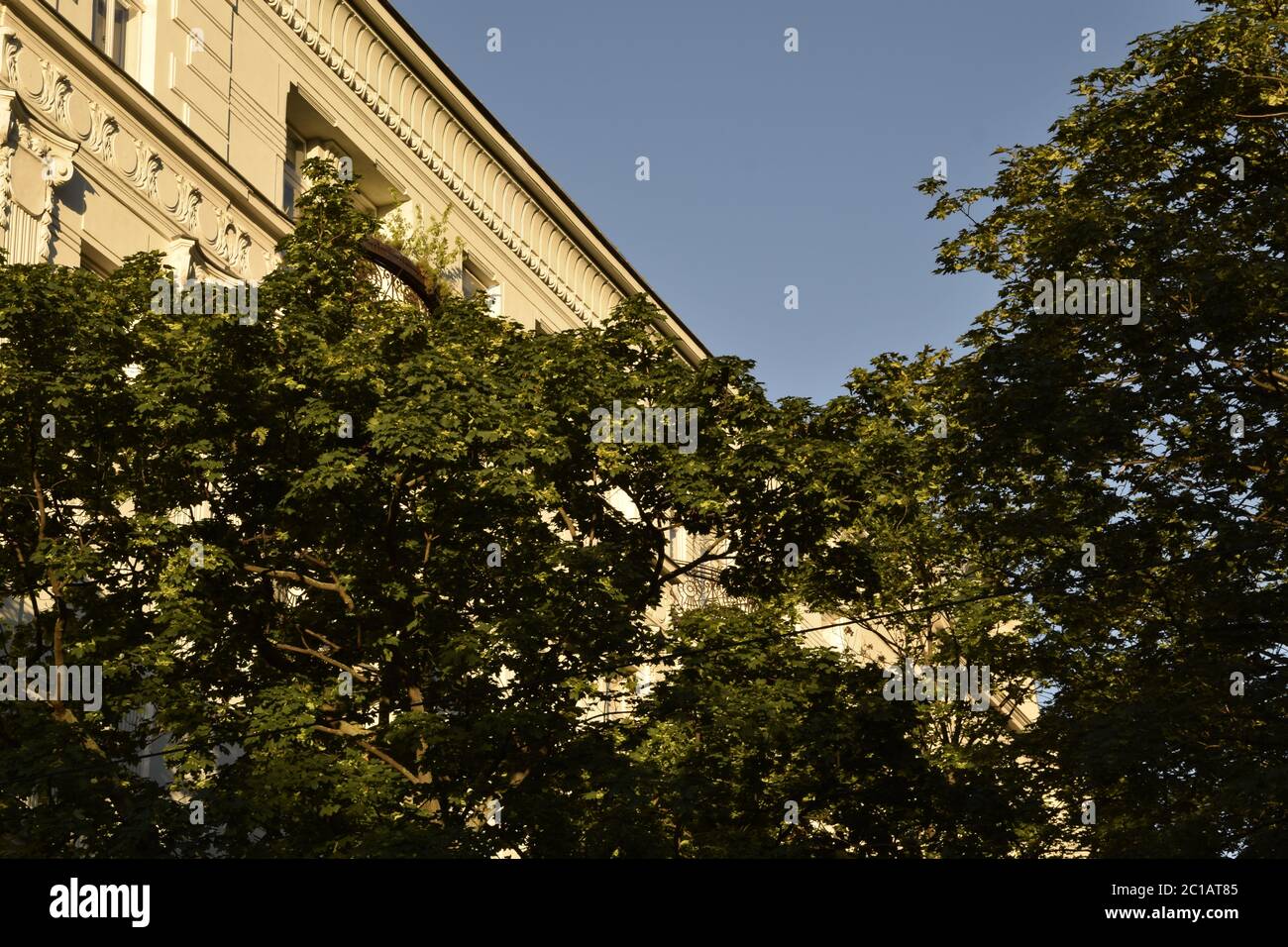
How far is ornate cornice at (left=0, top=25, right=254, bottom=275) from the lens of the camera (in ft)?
74.2

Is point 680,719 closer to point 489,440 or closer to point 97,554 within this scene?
point 489,440

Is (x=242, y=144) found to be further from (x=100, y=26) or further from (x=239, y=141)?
(x=100, y=26)

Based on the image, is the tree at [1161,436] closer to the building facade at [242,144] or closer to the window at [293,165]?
the building facade at [242,144]

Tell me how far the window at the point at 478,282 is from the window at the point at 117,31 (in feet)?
28.8

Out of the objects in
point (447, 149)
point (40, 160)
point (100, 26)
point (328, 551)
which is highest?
point (447, 149)

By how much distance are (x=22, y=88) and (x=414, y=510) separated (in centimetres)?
817

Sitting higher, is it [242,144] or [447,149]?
[447,149]

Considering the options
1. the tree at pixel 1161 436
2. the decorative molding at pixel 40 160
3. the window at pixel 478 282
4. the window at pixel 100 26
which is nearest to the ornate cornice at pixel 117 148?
the decorative molding at pixel 40 160

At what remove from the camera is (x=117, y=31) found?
1013 inches

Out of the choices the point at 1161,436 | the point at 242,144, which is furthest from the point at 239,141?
the point at 1161,436

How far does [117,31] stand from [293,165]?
16.9ft

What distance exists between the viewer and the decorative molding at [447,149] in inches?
1206

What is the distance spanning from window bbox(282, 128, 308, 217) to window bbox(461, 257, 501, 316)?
4014mm
